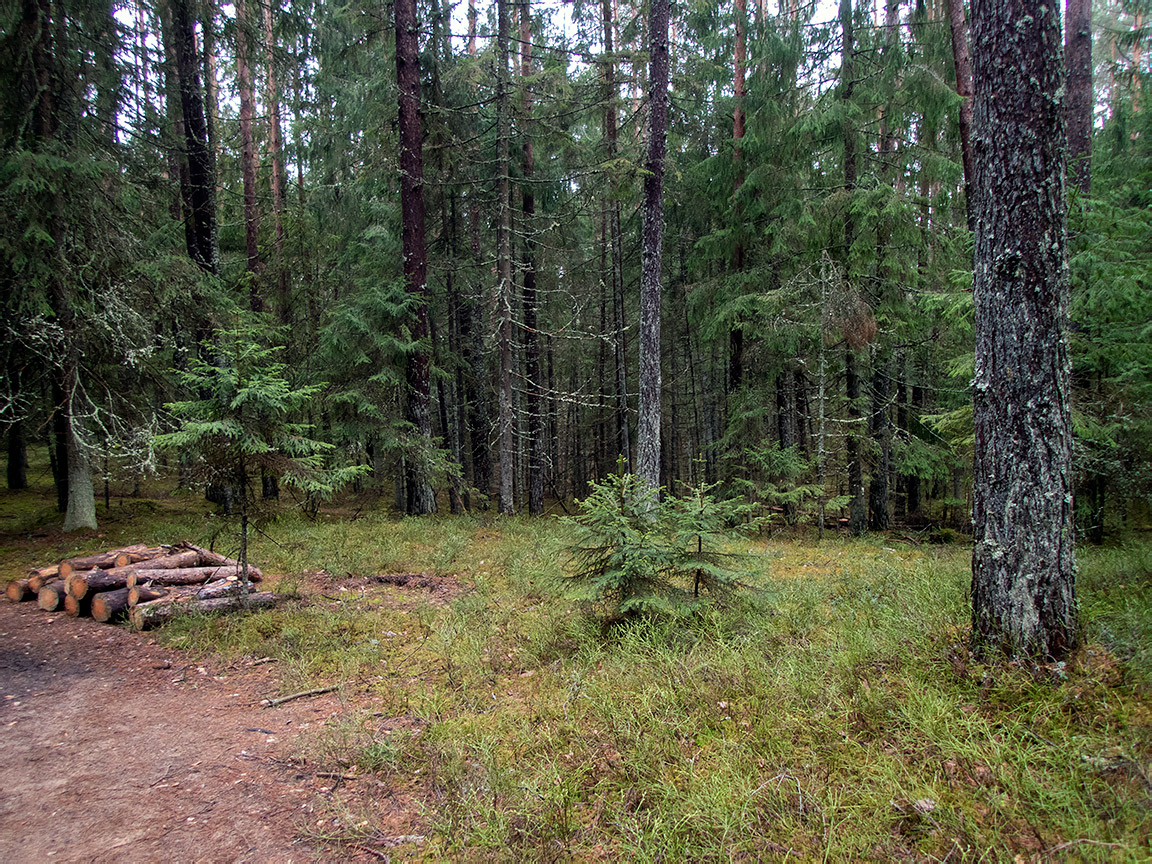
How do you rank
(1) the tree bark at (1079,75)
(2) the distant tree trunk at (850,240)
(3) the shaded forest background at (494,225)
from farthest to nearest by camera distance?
1. (2) the distant tree trunk at (850,240)
2. (1) the tree bark at (1079,75)
3. (3) the shaded forest background at (494,225)

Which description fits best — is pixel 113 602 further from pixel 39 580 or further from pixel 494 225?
pixel 494 225

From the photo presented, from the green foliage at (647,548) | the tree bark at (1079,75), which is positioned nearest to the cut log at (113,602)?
the green foliage at (647,548)

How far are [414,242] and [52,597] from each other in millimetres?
9815

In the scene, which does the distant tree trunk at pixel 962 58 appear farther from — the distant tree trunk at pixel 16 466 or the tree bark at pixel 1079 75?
the distant tree trunk at pixel 16 466

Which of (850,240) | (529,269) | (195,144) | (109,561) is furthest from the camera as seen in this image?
(529,269)

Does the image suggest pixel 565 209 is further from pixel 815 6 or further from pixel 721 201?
pixel 815 6

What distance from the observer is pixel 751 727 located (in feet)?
11.5

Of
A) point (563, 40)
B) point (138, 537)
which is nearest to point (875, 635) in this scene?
point (138, 537)

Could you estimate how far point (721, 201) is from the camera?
50.5 feet

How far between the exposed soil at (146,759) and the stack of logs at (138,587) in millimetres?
541

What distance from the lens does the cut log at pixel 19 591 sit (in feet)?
24.0

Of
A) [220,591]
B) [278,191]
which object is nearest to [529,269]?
[278,191]

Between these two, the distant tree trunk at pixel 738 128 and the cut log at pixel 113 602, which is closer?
the cut log at pixel 113 602

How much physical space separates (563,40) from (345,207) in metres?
7.79
